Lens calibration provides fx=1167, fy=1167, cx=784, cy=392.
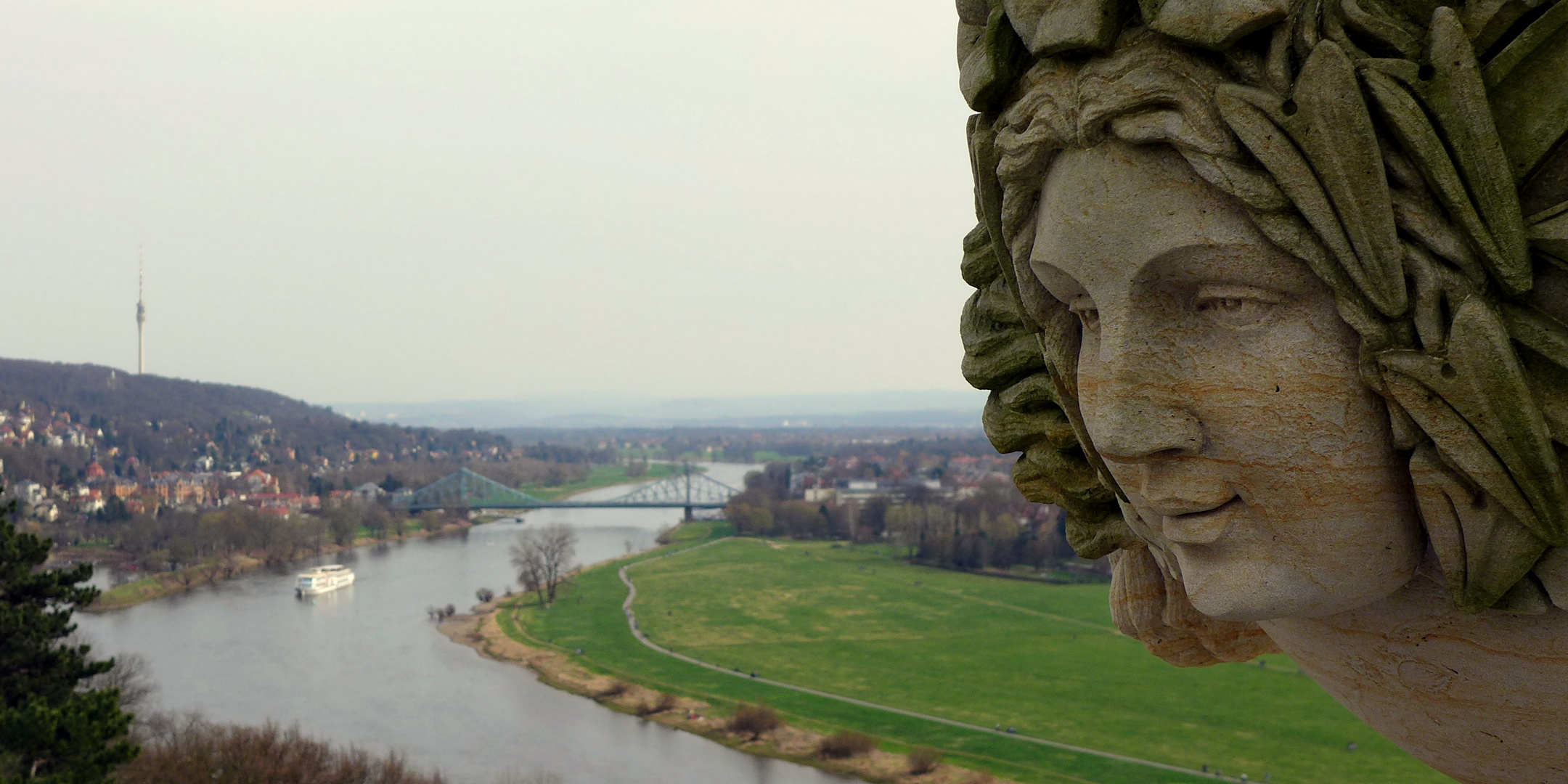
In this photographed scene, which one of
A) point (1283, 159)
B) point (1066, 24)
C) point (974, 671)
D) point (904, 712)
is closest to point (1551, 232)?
point (1283, 159)

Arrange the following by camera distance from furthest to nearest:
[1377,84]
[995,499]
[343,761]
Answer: [995,499] → [343,761] → [1377,84]

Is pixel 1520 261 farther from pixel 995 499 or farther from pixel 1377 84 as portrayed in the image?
pixel 995 499

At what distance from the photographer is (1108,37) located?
7.27 ft

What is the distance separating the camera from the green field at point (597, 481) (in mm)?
93750

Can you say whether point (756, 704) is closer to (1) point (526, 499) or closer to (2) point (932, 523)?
(2) point (932, 523)

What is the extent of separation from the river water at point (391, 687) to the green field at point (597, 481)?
45.4 m

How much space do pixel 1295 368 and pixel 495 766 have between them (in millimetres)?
24974

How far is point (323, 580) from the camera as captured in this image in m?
44.0

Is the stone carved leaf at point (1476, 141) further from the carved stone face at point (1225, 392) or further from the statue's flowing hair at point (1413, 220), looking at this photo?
the carved stone face at point (1225, 392)

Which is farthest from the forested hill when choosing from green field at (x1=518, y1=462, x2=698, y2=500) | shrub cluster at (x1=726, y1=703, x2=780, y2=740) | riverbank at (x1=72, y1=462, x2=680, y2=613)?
shrub cluster at (x1=726, y1=703, x2=780, y2=740)

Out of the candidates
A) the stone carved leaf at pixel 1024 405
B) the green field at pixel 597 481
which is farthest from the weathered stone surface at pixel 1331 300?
the green field at pixel 597 481

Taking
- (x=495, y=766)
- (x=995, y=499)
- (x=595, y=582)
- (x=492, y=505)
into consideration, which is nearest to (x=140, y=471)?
(x=492, y=505)

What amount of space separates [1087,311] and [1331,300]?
0.50 m

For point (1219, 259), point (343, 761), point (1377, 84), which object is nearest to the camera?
point (1377, 84)
